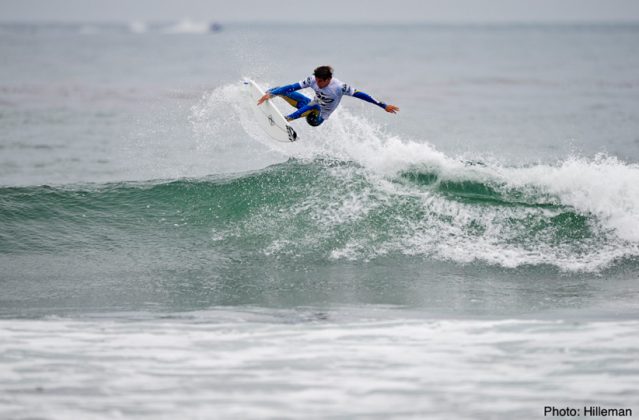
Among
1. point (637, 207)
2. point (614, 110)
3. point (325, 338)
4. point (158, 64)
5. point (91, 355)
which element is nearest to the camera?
point (91, 355)

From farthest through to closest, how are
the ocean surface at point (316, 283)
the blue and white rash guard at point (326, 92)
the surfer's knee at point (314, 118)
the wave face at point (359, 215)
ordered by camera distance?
the surfer's knee at point (314, 118) → the blue and white rash guard at point (326, 92) → the wave face at point (359, 215) → the ocean surface at point (316, 283)

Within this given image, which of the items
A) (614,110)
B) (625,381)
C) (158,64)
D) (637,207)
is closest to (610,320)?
(625,381)

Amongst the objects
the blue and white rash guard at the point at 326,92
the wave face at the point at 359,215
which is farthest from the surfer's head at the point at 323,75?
the wave face at the point at 359,215

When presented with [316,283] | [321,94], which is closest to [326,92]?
[321,94]

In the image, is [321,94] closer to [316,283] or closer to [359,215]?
[359,215]

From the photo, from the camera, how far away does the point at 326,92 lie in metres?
12.3

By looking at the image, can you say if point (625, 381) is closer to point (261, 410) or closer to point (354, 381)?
point (354, 381)

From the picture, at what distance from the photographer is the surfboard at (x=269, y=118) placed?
1318 centimetres

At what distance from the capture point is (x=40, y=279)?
9.98 metres

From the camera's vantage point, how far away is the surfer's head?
38.6 ft

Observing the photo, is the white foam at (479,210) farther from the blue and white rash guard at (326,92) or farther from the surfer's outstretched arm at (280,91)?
the surfer's outstretched arm at (280,91)

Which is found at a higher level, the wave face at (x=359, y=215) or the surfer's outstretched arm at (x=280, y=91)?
the surfer's outstretched arm at (x=280, y=91)

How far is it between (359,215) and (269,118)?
2.71 m

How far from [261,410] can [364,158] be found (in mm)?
7248
